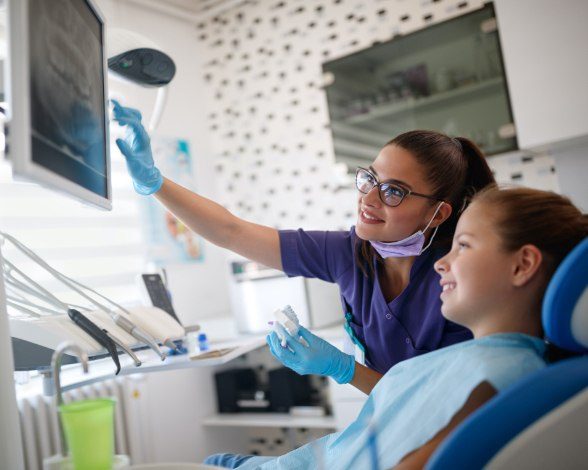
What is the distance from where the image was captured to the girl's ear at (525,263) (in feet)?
3.10

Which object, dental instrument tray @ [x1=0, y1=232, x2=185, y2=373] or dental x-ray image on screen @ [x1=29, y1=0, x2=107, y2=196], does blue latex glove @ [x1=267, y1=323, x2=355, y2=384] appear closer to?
dental instrument tray @ [x1=0, y1=232, x2=185, y2=373]

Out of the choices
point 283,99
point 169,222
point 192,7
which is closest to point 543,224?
Answer: point 169,222

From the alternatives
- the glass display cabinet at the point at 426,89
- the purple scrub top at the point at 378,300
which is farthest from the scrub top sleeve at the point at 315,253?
the glass display cabinet at the point at 426,89

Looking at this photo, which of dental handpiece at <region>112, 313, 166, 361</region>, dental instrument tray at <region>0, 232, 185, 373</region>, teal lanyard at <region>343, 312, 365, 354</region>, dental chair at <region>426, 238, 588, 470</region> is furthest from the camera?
teal lanyard at <region>343, 312, 365, 354</region>

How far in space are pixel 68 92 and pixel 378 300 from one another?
2.99 ft

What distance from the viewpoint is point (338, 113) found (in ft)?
9.34

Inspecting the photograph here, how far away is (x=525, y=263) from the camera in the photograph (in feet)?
3.15

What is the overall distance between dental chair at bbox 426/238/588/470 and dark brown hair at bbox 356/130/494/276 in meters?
0.66

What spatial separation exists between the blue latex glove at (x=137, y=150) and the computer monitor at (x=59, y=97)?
0.54 ft

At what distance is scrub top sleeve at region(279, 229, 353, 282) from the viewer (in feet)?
5.08

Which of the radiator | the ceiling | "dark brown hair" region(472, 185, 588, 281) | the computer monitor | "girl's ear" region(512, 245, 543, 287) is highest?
the ceiling

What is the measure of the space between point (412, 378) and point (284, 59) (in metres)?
2.68

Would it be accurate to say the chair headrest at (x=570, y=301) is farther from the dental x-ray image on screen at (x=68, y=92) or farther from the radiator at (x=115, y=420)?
the radiator at (x=115, y=420)

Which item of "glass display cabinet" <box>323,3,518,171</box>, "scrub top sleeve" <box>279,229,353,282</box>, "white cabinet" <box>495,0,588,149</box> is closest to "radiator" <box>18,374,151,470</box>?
"scrub top sleeve" <box>279,229,353,282</box>
